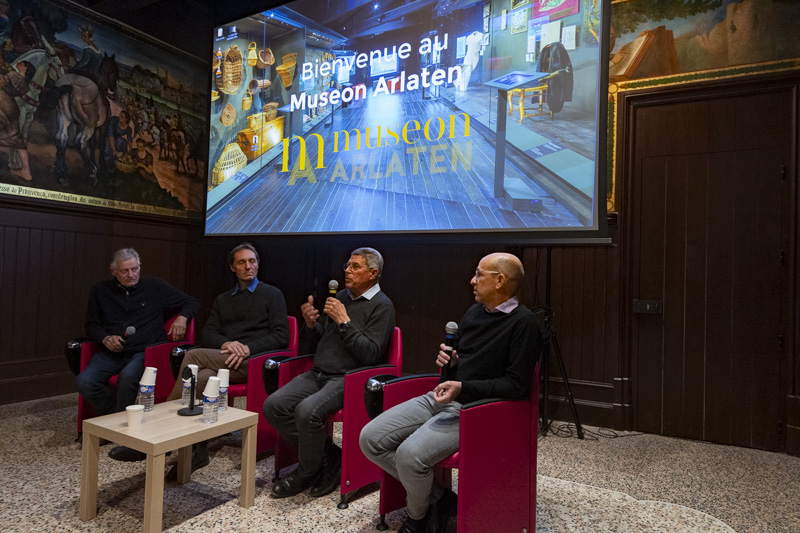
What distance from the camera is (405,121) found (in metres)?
3.58

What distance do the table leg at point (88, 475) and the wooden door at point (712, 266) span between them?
3.46 meters

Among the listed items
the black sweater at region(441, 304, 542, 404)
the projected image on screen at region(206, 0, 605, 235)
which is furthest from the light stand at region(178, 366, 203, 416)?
the projected image on screen at region(206, 0, 605, 235)

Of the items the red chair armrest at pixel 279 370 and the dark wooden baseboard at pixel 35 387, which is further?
the dark wooden baseboard at pixel 35 387

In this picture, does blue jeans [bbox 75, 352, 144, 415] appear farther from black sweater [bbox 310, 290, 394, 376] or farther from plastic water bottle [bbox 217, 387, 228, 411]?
black sweater [bbox 310, 290, 394, 376]

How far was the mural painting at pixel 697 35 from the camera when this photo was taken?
129 inches

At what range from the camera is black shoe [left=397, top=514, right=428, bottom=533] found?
200cm

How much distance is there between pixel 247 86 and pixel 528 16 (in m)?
2.54

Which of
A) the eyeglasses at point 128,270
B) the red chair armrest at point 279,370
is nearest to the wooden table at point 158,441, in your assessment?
the red chair armrest at point 279,370

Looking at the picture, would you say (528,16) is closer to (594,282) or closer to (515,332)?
(594,282)

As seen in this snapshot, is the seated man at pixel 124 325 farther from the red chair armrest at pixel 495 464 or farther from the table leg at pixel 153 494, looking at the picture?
the red chair armrest at pixel 495 464

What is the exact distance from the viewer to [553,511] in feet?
7.68

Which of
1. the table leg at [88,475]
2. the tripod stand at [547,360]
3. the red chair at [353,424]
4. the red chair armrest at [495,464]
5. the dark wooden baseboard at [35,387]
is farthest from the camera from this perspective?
the dark wooden baseboard at [35,387]

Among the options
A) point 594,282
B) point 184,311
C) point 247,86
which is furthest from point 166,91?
point 594,282

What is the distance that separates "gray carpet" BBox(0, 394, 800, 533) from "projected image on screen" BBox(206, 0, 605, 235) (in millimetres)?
1455
